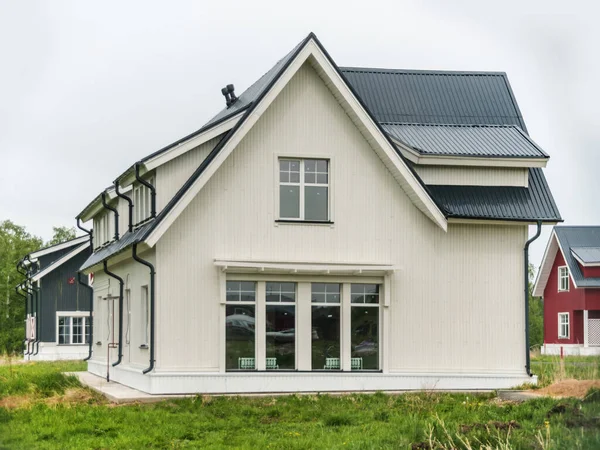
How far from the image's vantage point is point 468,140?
25.6 meters

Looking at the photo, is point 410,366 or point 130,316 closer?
point 410,366

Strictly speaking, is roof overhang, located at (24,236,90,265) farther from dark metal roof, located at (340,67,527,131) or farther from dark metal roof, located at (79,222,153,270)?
dark metal roof, located at (340,67,527,131)

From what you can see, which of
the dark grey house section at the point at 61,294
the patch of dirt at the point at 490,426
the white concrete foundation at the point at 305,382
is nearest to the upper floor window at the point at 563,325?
the dark grey house section at the point at 61,294

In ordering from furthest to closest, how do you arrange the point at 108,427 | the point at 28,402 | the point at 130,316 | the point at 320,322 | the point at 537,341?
the point at 537,341 → the point at 130,316 → the point at 320,322 → the point at 28,402 → the point at 108,427

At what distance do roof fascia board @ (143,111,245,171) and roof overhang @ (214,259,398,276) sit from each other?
234 centimetres

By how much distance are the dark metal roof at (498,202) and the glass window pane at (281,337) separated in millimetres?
4165

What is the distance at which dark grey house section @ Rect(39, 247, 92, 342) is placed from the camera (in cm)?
4859

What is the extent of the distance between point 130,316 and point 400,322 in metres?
6.39

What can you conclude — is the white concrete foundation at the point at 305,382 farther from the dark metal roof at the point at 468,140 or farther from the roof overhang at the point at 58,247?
the roof overhang at the point at 58,247

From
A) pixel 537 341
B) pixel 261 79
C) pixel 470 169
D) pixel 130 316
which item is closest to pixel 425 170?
pixel 470 169

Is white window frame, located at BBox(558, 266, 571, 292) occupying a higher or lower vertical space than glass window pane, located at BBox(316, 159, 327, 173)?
lower

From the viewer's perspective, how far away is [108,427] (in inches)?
666

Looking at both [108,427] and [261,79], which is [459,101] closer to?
[261,79]

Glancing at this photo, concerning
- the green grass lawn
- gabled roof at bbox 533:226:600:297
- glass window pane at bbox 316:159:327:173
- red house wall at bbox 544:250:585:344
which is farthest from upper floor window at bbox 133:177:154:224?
red house wall at bbox 544:250:585:344
